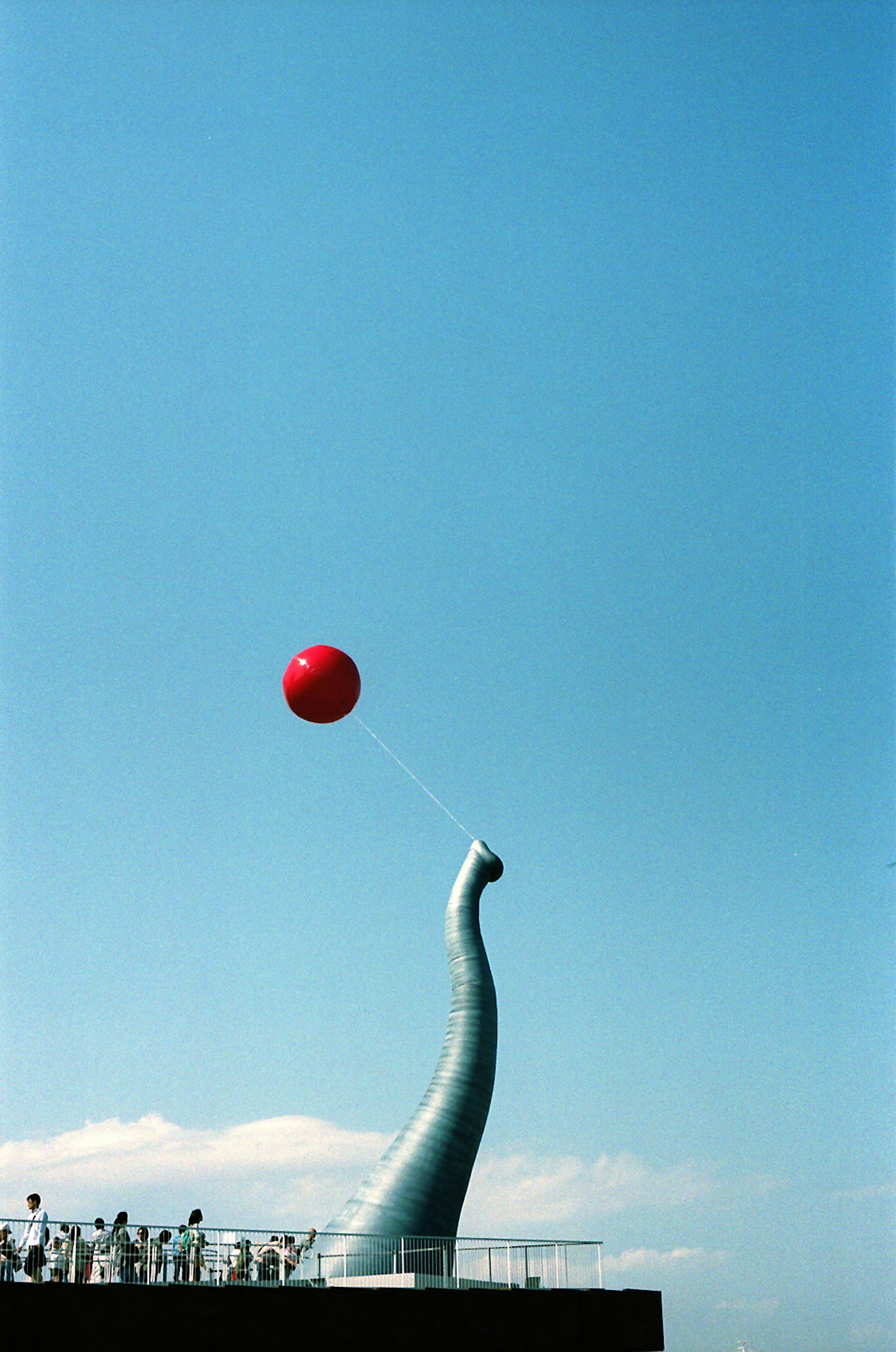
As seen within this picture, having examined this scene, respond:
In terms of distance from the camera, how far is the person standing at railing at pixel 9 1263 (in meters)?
19.8

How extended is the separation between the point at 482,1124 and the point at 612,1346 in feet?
18.3

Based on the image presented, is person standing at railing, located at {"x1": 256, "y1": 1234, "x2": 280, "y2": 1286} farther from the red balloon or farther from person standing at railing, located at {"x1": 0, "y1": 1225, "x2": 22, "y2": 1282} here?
the red balloon

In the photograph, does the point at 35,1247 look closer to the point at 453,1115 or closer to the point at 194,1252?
the point at 194,1252

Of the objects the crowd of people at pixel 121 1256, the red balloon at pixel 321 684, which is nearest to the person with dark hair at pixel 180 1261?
the crowd of people at pixel 121 1256

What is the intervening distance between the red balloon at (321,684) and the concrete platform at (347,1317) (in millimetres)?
10607

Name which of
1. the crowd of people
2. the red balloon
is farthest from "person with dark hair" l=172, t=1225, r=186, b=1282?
the red balloon

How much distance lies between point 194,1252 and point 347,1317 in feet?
9.27

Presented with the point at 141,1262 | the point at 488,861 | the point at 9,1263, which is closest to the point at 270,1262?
the point at 141,1262

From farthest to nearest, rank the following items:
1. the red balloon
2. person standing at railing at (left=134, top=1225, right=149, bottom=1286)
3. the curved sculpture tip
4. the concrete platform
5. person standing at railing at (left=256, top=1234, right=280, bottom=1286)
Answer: the curved sculpture tip, the red balloon, person standing at railing at (left=256, top=1234, right=280, bottom=1286), person standing at railing at (left=134, top=1225, right=149, bottom=1286), the concrete platform

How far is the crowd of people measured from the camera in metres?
20.0

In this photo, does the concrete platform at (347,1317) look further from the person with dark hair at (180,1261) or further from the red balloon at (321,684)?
the red balloon at (321,684)

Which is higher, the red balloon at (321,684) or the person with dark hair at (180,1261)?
the red balloon at (321,684)

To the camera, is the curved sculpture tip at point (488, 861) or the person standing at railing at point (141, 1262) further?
the curved sculpture tip at point (488, 861)

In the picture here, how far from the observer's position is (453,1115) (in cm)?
2772
